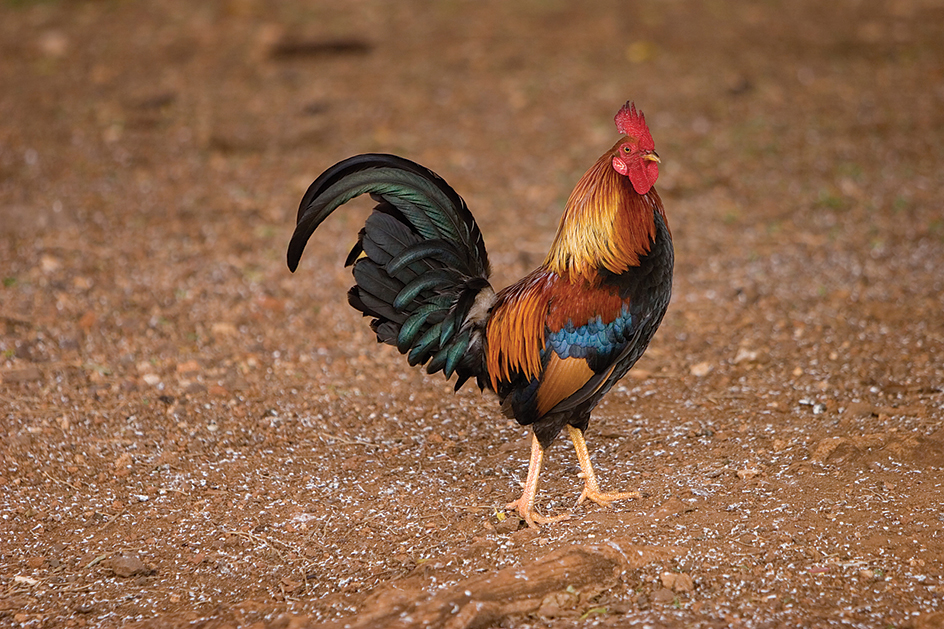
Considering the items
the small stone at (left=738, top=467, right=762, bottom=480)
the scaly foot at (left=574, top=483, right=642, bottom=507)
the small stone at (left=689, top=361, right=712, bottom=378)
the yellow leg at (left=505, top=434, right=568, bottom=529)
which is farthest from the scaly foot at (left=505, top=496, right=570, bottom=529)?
the small stone at (left=689, top=361, right=712, bottom=378)

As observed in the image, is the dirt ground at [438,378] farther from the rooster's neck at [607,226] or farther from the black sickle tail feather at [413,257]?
the rooster's neck at [607,226]

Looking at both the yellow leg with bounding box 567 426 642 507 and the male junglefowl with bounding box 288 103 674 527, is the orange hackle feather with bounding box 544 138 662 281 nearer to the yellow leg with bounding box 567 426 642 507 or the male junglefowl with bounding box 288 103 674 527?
the male junglefowl with bounding box 288 103 674 527

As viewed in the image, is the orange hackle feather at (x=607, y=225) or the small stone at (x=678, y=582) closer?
the small stone at (x=678, y=582)

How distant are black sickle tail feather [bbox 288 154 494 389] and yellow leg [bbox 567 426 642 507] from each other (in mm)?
660

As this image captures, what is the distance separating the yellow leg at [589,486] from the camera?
472cm

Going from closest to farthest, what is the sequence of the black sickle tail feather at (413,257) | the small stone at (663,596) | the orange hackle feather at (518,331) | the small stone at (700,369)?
1. the small stone at (663,596)
2. the black sickle tail feather at (413,257)
3. the orange hackle feather at (518,331)
4. the small stone at (700,369)

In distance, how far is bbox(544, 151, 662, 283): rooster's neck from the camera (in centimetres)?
443

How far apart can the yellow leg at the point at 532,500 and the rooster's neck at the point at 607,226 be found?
37.0 inches

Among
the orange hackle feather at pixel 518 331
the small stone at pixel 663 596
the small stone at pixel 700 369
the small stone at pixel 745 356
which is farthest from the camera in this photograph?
the small stone at pixel 745 356

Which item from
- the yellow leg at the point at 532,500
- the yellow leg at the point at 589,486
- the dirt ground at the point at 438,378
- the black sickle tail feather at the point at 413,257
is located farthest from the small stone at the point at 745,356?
the black sickle tail feather at the point at 413,257

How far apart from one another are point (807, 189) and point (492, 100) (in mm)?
Result: 3831

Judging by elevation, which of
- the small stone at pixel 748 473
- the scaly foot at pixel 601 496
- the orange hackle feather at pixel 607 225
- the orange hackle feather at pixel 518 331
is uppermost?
the orange hackle feather at pixel 607 225

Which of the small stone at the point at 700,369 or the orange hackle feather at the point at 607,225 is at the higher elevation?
the orange hackle feather at the point at 607,225

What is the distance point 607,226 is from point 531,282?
51 cm
